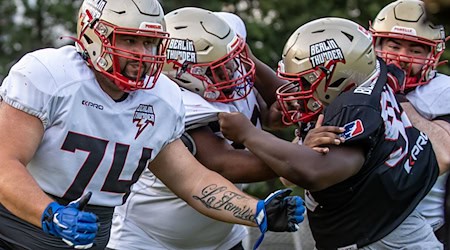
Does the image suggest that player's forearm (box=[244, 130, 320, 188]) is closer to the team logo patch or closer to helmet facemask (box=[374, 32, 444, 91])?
the team logo patch

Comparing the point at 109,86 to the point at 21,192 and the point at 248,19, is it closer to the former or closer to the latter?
the point at 21,192

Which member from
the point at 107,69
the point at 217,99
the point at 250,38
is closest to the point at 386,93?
the point at 217,99

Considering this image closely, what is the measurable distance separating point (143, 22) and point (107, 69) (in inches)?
9.5

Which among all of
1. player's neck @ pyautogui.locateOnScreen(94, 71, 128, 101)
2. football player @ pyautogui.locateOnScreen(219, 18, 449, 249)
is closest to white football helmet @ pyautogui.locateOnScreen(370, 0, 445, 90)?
football player @ pyautogui.locateOnScreen(219, 18, 449, 249)

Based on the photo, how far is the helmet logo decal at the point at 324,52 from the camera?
4211 mm

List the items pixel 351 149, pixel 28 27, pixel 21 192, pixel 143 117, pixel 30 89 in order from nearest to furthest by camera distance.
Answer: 1. pixel 21 192
2. pixel 30 89
3. pixel 351 149
4. pixel 143 117
5. pixel 28 27

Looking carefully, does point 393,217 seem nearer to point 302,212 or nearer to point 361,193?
point 361,193

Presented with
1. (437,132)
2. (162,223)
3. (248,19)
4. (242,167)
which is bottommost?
(248,19)

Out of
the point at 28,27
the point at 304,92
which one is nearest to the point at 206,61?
the point at 304,92

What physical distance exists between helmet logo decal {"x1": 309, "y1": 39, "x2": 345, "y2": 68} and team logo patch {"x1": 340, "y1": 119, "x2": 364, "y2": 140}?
1.23ft

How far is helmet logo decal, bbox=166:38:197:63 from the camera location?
15.2 feet

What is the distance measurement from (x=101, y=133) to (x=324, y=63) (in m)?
0.97

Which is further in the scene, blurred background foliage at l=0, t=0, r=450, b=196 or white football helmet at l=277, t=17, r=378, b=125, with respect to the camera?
blurred background foliage at l=0, t=0, r=450, b=196

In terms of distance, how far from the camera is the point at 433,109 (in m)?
4.68
